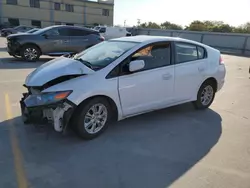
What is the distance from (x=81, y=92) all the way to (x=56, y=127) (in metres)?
0.62

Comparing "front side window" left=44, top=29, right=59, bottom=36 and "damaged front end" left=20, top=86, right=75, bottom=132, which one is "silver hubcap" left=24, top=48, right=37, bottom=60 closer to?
"front side window" left=44, top=29, right=59, bottom=36

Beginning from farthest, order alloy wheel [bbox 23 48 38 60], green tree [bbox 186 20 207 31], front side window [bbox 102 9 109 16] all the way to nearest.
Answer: front side window [bbox 102 9 109 16], green tree [bbox 186 20 207 31], alloy wheel [bbox 23 48 38 60]

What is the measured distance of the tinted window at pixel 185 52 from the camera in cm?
514

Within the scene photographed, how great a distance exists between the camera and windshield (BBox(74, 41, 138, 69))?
4.41 meters

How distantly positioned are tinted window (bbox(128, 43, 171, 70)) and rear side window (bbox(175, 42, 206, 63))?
0.78 feet

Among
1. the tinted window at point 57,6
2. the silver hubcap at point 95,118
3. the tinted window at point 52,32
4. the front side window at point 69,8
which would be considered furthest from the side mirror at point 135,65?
the front side window at point 69,8

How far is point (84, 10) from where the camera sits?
5694cm

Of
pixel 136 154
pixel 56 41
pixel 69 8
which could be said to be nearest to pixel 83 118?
pixel 136 154

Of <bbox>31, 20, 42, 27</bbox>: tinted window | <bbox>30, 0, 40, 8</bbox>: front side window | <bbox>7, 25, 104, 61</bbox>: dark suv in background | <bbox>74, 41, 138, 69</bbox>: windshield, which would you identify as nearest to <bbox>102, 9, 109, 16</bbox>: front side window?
<bbox>30, 0, 40, 8</bbox>: front side window

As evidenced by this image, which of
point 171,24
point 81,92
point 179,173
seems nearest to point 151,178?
point 179,173

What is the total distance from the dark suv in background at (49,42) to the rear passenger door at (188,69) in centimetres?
814

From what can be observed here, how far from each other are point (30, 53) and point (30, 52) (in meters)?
0.04

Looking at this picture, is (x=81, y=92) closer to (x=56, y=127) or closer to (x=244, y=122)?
(x=56, y=127)

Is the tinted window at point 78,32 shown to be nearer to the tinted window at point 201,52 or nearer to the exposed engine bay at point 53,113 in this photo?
the tinted window at point 201,52
